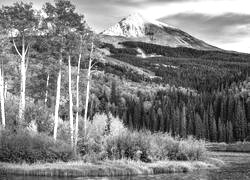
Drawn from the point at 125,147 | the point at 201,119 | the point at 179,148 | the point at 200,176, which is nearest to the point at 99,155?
the point at 125,147

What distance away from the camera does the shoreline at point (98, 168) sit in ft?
135

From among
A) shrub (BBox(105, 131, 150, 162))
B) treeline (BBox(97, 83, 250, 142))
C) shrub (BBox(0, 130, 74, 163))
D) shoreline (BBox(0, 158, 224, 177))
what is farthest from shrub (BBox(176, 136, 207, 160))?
treeline (BBox(97, 83, 250, 142))

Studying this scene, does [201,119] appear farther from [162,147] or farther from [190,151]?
[162,147]

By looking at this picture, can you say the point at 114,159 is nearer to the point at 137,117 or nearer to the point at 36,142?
the point at 36,142

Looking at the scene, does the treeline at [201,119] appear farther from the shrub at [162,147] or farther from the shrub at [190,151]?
the shrub at [162,147]

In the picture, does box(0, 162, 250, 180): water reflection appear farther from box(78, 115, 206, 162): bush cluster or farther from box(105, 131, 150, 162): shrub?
box(105, 131, 150, 162): shrub

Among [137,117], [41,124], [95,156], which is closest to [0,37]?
[41,124]

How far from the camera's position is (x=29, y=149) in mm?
44406

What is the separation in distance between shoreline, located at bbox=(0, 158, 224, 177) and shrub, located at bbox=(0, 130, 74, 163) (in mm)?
1766

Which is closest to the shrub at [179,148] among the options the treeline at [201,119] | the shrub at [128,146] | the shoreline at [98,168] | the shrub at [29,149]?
the shrub at [128,146]

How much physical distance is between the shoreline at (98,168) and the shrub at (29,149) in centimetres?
177

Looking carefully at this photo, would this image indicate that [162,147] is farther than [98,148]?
Yes

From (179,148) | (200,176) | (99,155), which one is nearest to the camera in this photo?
(200,176)

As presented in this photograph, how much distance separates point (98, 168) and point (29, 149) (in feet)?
24.6
